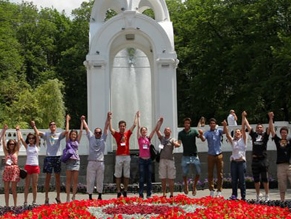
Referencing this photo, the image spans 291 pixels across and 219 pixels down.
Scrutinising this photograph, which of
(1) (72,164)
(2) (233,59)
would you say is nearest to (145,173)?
(1) (72,164)

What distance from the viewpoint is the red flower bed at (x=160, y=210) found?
983 cm

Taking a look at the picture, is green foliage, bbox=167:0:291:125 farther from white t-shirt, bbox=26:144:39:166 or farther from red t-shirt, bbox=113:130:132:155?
white t-shirt, bbox=26:144:39:166

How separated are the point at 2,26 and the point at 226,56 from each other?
18.5 meters

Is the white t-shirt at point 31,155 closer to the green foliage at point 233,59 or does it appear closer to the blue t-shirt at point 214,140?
the blue t-shirt at point 214,140

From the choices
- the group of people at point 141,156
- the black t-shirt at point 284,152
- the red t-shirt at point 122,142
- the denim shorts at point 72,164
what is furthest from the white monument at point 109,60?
the black t-shirt at point 284,152

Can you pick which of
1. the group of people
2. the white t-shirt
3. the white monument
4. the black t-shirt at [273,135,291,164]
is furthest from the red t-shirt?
the white monument

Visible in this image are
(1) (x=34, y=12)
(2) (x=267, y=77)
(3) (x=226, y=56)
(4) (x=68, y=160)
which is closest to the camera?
(4) (x=68, y=160)

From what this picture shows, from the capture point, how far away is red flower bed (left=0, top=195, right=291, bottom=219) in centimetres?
→ 983

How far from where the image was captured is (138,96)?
23781mm

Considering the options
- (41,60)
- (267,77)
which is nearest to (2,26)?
(41,60)

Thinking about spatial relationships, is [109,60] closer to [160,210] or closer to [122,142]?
[122,142]

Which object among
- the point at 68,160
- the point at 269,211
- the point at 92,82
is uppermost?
the point at 92,82

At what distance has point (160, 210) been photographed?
1079cm

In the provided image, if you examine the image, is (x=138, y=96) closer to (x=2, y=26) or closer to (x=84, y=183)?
(x=84, y=183)
